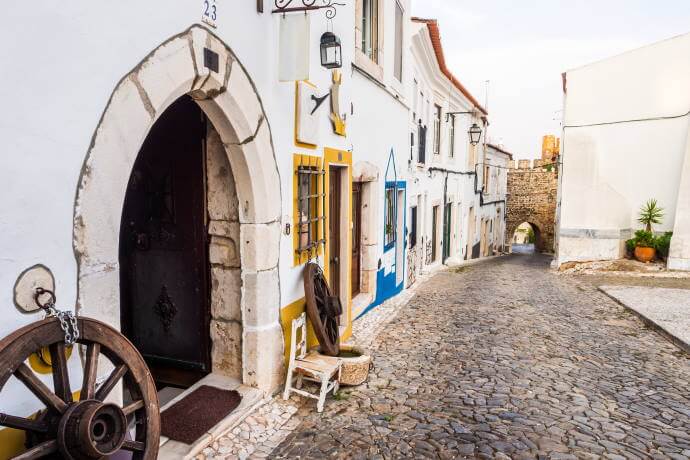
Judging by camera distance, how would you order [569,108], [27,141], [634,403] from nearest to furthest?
1. [27,141]
2. [634,403]
3. [569,108]

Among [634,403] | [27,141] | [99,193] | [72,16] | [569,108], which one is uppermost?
[569,108]

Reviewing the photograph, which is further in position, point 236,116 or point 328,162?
point 328,162

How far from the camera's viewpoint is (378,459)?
346 cm

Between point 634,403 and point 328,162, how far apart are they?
383cm

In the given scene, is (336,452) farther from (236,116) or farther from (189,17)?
(189,17)

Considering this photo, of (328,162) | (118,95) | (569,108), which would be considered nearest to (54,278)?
(118,95)

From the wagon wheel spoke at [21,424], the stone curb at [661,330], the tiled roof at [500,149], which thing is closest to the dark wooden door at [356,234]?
the stone curb at [661,330]

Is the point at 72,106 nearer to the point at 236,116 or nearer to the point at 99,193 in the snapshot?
the point at 99,193

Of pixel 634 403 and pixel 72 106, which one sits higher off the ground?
pixel 72 106

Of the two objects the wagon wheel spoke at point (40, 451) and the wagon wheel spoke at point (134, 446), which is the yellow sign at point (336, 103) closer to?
the wagon wheel spoke at point (134, 446)

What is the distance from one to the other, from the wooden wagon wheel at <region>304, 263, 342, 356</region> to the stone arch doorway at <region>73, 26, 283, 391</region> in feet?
1.40

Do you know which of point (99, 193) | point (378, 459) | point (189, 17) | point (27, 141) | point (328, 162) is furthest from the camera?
point (328, 162)

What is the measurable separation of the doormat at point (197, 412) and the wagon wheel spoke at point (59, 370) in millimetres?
1545

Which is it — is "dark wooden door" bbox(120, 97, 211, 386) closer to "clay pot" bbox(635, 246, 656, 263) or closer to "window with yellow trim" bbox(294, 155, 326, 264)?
"window with yellow trim" bbox(294, 155, 326, 264)
